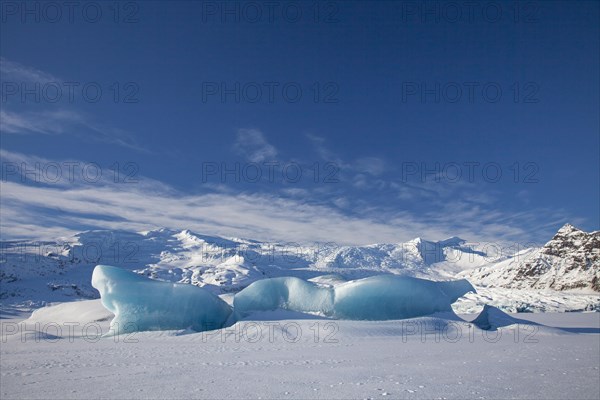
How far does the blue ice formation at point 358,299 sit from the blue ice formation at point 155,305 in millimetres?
1101

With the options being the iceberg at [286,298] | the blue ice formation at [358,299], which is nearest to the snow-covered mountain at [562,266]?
the blue ice formation at [358,299]

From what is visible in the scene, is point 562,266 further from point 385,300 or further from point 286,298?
point 286,298

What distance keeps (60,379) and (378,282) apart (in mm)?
9909

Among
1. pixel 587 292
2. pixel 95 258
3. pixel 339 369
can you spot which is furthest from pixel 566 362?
pixel 95 258

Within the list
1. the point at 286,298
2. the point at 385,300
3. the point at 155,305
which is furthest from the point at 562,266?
the point at 155,305

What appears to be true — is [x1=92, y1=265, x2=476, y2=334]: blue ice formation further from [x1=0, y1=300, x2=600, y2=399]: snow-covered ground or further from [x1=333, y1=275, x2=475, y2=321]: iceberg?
[x1=0, y1=300, x2=600, y2=399]: snow-covered ground

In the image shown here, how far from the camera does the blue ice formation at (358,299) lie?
41.9 ft

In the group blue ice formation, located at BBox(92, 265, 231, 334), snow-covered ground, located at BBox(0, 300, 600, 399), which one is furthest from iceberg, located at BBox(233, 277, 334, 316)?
snow-covered ground, located at BBox(0, 300, 600, 399)

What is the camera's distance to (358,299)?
1276 centimetres

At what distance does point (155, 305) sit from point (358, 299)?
20.8ft

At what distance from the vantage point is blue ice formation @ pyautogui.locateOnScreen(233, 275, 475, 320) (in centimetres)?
1277

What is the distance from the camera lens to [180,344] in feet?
26.8

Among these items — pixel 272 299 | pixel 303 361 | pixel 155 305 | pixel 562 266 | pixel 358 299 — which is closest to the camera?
pixel 303 361

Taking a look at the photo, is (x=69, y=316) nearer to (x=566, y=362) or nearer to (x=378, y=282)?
(x=378, y=282)
